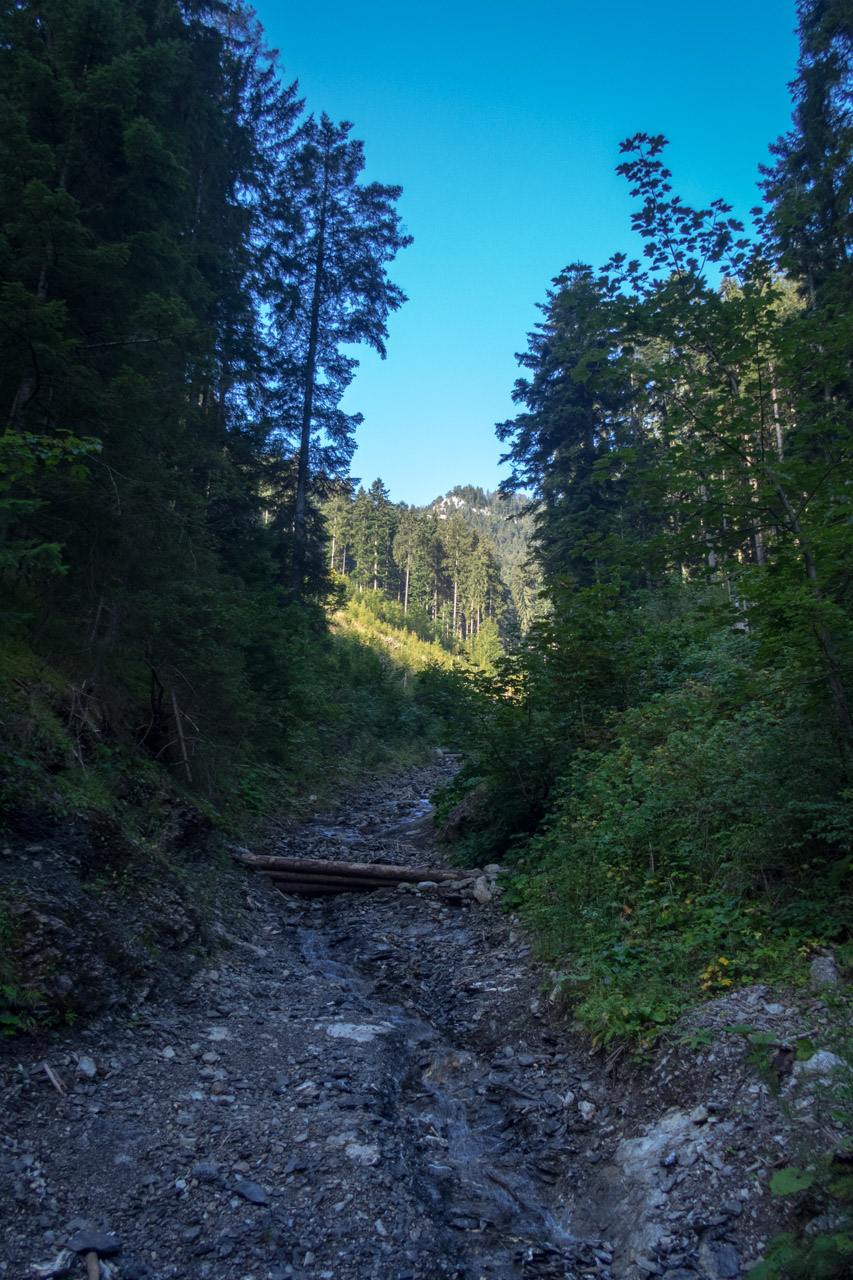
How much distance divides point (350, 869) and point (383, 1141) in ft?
19.0

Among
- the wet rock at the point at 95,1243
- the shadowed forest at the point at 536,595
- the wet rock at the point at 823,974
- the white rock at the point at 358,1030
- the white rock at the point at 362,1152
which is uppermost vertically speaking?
the shadowed forest at the point at 536,595

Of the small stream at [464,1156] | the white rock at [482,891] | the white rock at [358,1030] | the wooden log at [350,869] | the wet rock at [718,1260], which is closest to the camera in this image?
the wet rock at [718,1260]

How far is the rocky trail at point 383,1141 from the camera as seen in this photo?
3.00m

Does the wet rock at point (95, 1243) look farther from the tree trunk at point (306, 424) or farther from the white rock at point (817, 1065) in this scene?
the tree trunk at point (306, 424)

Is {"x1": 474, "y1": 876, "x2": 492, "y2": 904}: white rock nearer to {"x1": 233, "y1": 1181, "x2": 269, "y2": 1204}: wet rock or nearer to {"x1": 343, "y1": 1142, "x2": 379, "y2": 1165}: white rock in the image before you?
{"x1": 343, "y1": 1142, "x2": 379, "y2": 1165}: white rock

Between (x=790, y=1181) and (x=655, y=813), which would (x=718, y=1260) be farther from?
(x=655, y=813)

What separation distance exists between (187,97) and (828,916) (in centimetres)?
1592

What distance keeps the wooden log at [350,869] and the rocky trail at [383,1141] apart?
11.1ft

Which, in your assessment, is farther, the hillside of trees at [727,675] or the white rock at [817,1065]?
the hillside of trees at [727,675]

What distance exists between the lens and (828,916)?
14.3 ft

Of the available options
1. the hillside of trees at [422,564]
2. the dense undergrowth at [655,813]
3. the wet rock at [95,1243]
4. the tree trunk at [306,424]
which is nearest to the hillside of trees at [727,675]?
the dense undergrowth at [655,813]

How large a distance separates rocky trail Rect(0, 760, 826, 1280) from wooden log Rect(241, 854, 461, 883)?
11.1 feet

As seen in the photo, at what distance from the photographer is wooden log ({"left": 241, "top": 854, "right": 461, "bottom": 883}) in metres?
9.41

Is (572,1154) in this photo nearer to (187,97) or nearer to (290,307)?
(187,97)
